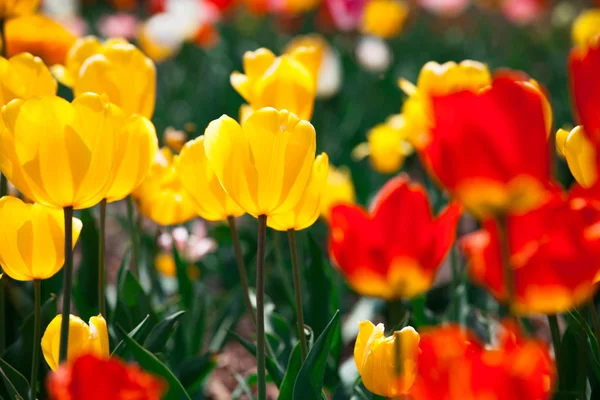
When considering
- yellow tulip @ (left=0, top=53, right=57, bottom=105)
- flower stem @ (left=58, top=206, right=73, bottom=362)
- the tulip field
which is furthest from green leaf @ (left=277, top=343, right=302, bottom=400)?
yellow tulip @ (left=0, top=53, right=57, bottom=105)

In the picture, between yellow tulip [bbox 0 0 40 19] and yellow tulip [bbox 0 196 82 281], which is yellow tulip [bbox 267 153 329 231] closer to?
yellow tulip [bbox 0 196 82 281]

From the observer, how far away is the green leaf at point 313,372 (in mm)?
890

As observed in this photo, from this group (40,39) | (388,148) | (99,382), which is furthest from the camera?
(40,39)

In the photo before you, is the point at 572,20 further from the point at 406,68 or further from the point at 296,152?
the point at 296,152

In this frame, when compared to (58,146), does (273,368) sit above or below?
below

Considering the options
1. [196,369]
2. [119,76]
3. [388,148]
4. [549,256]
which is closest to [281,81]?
[119,76]

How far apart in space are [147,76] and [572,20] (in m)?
3.74

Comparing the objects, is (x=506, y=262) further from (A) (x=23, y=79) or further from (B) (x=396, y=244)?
(A) (x=23, y=79)

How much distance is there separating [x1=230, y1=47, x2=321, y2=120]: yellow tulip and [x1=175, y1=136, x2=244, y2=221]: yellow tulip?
19 centimetres

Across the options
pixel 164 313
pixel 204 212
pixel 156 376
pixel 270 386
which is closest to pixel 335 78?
pixel 270 386

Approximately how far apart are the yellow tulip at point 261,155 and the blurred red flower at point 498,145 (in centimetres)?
23

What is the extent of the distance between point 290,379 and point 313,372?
51 mm

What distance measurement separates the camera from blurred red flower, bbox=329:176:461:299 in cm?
84

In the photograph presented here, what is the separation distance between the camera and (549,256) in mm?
696
